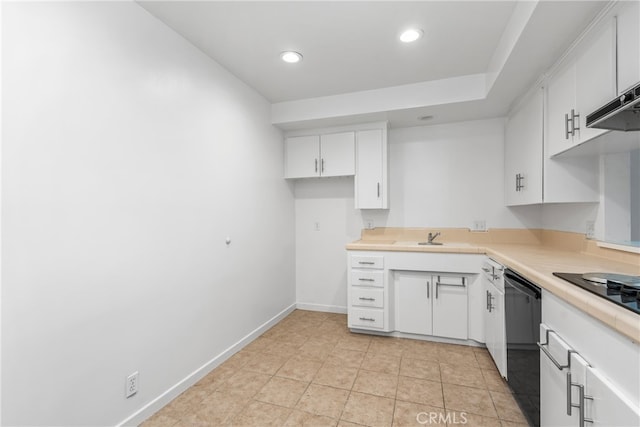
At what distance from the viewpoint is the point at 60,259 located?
1.40 m

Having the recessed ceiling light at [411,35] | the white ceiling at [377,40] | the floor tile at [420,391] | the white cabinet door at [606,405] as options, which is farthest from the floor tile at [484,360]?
the recessed ceiling light at [411,35]

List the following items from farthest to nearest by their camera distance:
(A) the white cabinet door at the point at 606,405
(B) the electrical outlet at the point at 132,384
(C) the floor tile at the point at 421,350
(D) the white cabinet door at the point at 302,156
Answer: (D) the white cabinet door at the point at 302,156, (C) the floor tile at the point at 421,350, (B) the electrical outlet at the point at 132,384, (A) the white cabinet door at the point at 606,405

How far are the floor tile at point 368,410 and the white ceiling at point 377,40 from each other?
2.41 metres

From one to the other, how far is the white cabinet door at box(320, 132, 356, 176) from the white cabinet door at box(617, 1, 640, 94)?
228cm

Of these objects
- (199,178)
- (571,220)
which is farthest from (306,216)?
(571,220)

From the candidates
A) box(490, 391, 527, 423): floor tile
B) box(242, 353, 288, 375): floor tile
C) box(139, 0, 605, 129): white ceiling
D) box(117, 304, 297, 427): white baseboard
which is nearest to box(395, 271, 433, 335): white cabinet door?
box(490, 391, 527, 423): floor tile

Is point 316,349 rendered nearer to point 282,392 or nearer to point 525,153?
point 282,392

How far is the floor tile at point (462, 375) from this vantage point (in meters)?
2.19

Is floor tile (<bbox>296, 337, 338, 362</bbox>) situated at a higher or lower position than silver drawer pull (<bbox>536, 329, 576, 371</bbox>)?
lower

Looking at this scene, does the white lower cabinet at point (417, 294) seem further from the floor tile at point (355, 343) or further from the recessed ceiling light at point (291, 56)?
the recessed ceiling light at point (291, 56)

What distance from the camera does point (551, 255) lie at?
2205mm

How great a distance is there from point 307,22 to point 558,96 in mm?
1755

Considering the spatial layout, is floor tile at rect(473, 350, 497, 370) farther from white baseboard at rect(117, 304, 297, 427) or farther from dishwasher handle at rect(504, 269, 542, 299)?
white baseboard at rect(117, 304, 297, 427)

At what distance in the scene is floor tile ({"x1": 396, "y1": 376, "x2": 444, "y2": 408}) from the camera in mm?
1991
